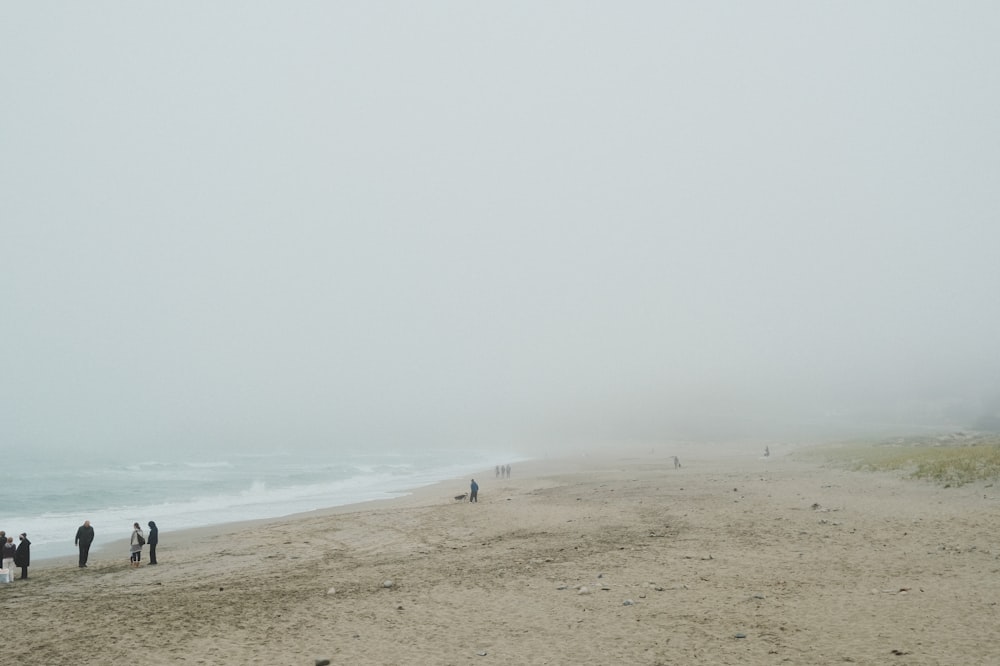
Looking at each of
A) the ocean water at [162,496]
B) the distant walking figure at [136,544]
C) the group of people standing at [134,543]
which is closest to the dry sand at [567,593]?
the group of people standing at [134,543]

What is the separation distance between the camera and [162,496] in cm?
5938

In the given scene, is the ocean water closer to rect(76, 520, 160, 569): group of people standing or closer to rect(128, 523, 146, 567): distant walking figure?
rect(76, 520, 160, 569): group of people standing

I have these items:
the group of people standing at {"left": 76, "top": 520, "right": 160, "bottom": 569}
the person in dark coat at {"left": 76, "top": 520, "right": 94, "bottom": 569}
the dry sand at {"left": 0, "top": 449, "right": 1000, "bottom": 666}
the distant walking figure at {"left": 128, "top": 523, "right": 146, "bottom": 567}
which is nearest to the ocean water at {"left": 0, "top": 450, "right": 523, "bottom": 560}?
the person in dark coat at {"left": 76, "top": 520, "right": 94, "bottom": 569}

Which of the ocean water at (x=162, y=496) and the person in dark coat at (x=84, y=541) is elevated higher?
the person in dark coat at (x=84, y=541)

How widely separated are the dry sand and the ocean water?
15.0 m

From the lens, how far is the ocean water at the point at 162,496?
39.3 m

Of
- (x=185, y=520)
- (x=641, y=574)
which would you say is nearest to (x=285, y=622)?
(x=641, y=574)

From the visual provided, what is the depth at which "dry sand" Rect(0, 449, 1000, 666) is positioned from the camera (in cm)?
1059

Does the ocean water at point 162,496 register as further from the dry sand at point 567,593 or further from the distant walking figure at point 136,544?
the dry sand at point 567,593

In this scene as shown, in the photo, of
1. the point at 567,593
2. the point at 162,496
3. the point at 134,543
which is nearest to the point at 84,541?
the point at 134,543

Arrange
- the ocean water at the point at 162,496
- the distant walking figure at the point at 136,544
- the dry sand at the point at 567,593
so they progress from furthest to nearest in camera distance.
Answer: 1. the ocean water at the point at 162,496
2. the distant walking figure at the point at 136,544
3. the dry sand at the point at 567,593

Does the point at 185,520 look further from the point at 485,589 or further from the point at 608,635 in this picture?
the point at 608,635

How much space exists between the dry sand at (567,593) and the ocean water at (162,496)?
591 inches

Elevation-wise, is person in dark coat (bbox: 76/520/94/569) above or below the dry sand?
above
